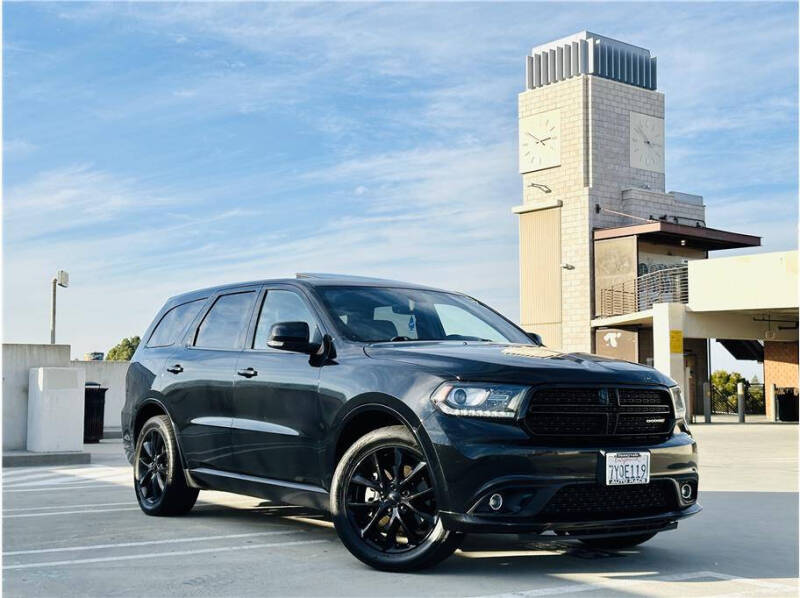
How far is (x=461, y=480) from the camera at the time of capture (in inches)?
233

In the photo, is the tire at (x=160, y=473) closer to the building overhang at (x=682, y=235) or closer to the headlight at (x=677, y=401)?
the headlight at (x=677, y=401)

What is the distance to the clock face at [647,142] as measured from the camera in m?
53.7

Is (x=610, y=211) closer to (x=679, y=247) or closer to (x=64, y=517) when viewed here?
(x=679, y=247)

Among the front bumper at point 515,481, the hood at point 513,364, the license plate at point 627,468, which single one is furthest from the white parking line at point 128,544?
the license plate at point 627,468

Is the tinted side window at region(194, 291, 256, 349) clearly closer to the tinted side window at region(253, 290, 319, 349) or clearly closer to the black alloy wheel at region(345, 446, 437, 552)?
the tinted side window at region(253, 290, 319, 349)

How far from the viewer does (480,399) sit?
603 cm

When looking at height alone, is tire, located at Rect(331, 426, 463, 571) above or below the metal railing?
below

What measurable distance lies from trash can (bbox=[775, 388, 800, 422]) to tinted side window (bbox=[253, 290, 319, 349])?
3223 centimetres

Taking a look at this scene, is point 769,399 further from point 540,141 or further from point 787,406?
point 540,141

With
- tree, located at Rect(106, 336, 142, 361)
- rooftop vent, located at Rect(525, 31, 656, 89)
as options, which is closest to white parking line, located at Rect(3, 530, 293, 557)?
rooftop vent, located at Rect(525, 31, 656, 89)

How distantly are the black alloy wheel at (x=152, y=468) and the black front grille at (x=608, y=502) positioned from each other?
12.7 ft

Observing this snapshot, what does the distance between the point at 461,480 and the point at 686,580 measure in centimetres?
144

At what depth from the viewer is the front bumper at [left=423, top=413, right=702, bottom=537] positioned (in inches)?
232

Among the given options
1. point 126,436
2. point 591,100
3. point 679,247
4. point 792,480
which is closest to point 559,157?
point 591,100
